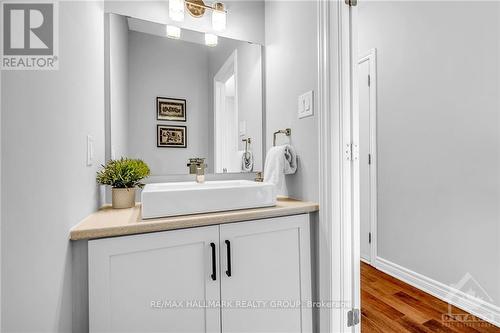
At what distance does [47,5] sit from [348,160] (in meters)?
1.22

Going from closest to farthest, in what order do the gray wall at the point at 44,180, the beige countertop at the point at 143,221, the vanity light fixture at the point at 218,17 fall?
the gray wall at the point at 44,180
the beige countertop at the point at 143,221
the vanity light fixture at the point at 218,17

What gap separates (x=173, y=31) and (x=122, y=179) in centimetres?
92

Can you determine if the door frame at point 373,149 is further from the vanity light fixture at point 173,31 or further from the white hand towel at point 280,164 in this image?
the vanity light fixture at point 173,31

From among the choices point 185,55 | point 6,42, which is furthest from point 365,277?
point 6,42

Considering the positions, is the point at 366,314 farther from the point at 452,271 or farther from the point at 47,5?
the point at 47,5

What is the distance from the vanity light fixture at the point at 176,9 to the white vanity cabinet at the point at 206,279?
3.96 feet

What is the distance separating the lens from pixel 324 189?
1239 millimetres

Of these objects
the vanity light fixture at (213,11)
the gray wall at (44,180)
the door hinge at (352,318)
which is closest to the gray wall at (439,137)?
the door hinge at (352,318)

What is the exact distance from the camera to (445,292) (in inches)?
72.3

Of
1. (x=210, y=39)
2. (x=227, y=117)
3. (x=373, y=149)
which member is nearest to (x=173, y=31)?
(x=210, y=39)

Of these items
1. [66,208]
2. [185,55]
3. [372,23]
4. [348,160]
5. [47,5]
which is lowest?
[66,208]

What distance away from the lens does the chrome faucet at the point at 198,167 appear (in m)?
1.49

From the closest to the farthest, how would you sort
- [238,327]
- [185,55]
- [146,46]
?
[238,327] < [146,46] < [185,55]

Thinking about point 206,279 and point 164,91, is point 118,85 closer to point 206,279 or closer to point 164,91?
point 164,91
